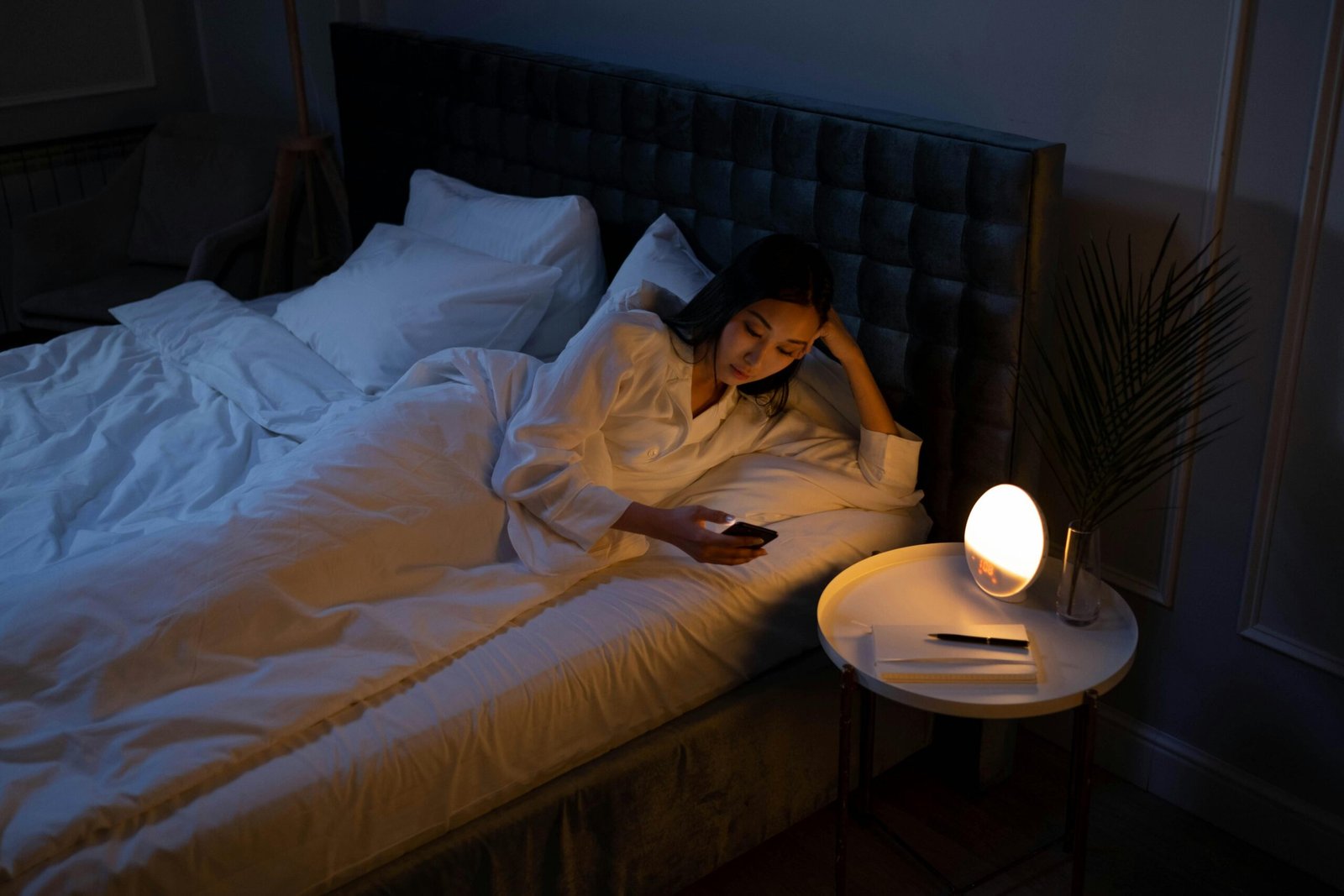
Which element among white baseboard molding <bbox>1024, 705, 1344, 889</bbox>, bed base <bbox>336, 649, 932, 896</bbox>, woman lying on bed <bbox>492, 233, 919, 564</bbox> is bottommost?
white baseboard molding <bbox>1024, 705, 1344, 889</bbox>

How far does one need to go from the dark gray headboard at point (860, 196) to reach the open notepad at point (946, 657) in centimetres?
43

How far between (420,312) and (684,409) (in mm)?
815

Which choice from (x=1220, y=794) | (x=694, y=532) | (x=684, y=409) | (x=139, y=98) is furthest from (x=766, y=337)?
(x=139, y=98)

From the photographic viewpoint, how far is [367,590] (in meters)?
1.81

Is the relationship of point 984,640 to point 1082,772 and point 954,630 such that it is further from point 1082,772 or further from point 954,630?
point 1082,772

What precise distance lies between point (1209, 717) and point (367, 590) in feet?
4.89

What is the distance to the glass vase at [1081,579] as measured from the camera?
183cm

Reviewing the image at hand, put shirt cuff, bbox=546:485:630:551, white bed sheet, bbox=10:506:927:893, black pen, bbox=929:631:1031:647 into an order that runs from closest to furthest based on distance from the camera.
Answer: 1. white bed sheet, bbox=10:506:927:893
2. black pen, bbox=929:631:1031:647
3. shirt cuff, bbox=546:485:630:551

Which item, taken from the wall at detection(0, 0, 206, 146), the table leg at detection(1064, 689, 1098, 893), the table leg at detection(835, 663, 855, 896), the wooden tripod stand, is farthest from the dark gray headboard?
the wall at detection(0, 0, 206, 146)

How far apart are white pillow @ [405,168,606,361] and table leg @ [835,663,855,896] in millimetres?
1254

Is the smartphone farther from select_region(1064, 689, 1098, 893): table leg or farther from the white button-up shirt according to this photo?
select_region(1064, 689, 1098, 893): table leg

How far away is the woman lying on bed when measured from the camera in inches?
77.1

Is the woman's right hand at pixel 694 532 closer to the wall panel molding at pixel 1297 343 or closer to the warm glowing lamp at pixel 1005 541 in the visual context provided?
the warm glowing lamp at pixel 1005 541

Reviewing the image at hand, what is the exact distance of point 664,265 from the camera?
96.7 inches
